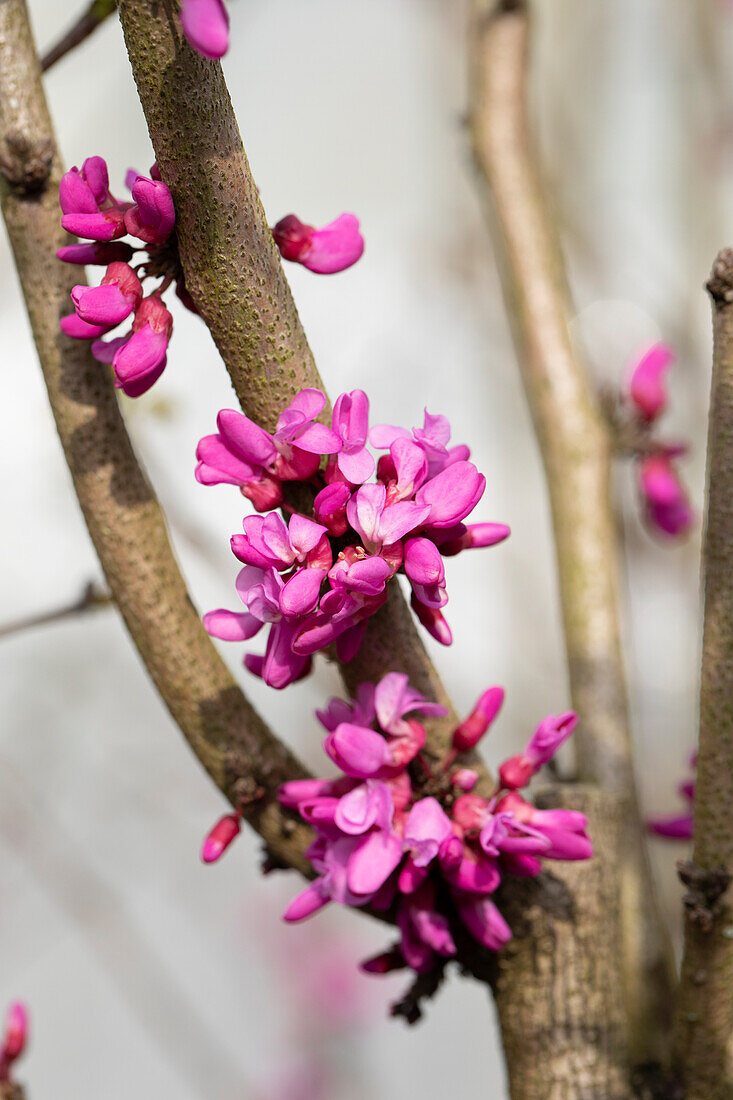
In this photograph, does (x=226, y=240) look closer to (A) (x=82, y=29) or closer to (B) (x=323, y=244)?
(B) (x=323, y=244)

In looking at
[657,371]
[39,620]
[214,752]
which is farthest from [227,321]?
[657,371]

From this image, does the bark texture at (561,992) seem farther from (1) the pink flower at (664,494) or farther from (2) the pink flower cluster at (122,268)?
(1) the pink flower at (664,494)

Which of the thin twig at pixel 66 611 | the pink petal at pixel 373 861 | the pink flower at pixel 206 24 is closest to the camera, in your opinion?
the pink flower at pixel 206 24

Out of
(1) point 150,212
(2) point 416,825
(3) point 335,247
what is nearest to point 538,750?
(2) point 416,825

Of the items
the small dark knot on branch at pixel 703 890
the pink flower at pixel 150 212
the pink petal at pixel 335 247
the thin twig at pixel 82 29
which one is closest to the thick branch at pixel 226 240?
the pink flower at pixel 150 212

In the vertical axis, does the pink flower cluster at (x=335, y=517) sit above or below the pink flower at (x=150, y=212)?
below

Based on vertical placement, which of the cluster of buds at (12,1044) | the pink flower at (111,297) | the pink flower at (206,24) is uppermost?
the pink flower at (206,24)

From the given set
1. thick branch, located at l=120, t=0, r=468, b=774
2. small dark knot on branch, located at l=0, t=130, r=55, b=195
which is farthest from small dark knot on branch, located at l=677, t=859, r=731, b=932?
small dark knot on branch, located at l=0, t=130, r=55, b=195
